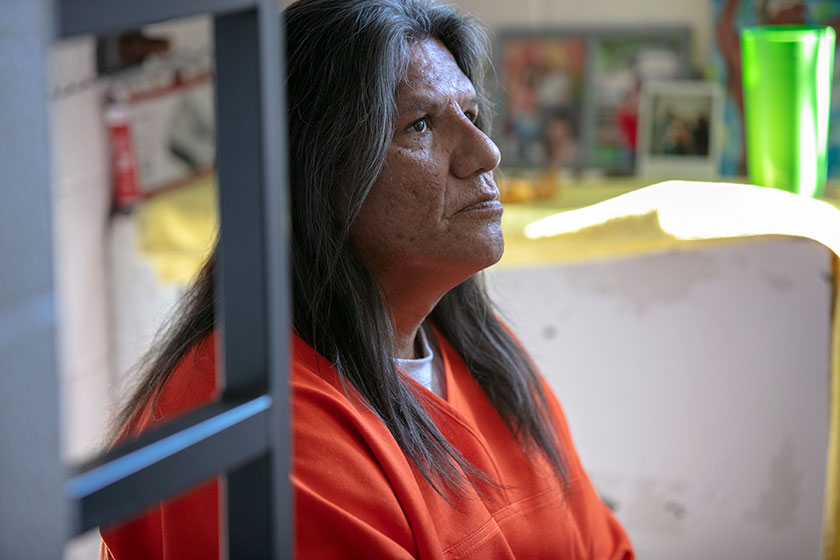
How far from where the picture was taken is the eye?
3.40 feet

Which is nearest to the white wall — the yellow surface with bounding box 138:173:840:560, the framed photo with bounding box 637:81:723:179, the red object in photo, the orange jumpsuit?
the yellow surface with bounding box 138:173:840:560

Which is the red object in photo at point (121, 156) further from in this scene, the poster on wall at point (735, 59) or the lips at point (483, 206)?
the lips at point (483, 206)

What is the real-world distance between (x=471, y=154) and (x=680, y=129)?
1350mm

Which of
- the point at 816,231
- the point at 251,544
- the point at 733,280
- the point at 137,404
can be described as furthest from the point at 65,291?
the point at 251,544

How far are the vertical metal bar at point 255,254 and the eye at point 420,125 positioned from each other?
56cm

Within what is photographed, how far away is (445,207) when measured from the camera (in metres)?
1.03

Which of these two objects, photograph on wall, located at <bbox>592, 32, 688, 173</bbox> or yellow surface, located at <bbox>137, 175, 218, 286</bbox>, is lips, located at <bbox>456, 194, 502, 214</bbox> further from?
photograph on wall, located at <bbox>592, 32, 688, 173</bbox>

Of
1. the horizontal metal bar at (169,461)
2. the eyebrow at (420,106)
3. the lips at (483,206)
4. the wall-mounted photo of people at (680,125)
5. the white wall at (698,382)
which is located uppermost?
the eyebrow at (420,106)

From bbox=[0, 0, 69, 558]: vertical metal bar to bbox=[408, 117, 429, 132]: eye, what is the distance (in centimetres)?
69

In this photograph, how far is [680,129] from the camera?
226cm

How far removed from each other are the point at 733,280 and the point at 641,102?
2.27 feet

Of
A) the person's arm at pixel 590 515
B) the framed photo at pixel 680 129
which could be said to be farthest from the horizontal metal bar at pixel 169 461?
the framed photo at pixel 680 129

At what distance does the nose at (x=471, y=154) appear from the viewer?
1050 millimetres

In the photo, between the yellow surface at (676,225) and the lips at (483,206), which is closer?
the lips at (483,206)
